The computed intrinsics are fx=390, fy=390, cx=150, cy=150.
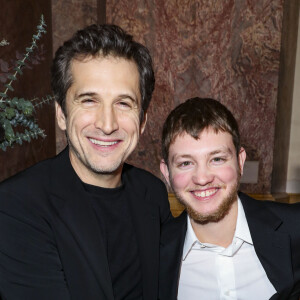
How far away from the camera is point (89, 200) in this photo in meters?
1.80

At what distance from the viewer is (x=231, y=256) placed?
6.19ft

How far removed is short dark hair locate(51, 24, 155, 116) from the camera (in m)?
1.82

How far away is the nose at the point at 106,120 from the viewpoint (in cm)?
173

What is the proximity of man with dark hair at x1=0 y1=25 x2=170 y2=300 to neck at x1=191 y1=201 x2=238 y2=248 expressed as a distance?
0.24m

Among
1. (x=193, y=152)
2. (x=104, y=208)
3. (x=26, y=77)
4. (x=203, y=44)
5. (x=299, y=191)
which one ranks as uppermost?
(x=203, y=44)

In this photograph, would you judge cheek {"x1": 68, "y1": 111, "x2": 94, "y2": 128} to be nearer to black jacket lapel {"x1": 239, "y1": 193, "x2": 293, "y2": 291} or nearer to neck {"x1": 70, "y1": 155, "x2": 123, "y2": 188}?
neck {"x1": 70, "y1": 155, "x2": 123, "y2": 188}

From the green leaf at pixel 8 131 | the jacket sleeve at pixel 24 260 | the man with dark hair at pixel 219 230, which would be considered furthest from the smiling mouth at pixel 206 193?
the green leaf at pixel 8 131

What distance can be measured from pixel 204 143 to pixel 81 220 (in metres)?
0.69

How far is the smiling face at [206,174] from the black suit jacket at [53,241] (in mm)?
289

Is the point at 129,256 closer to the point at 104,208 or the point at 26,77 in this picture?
the point at 104,208

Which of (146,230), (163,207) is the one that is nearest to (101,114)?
(146,230)

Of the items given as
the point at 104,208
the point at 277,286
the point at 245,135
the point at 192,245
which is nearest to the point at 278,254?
the point at 277,286

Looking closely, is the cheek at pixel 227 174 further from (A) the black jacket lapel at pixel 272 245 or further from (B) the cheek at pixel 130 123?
(B) the cheek at pixel 130 123

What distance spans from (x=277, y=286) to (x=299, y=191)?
158 inches
